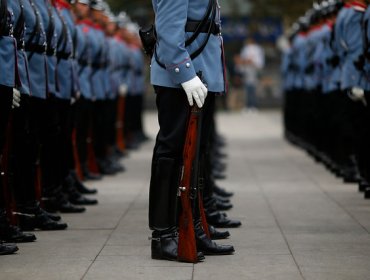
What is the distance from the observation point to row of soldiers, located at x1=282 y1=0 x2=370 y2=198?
474 inches

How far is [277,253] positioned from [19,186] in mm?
2459

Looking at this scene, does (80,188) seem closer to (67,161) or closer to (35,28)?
(67,161)

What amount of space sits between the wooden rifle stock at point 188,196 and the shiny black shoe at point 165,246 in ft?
0.25

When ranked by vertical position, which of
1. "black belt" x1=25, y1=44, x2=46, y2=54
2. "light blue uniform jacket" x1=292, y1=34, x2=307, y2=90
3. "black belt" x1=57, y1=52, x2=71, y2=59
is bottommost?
"light blue uniform jacket" x1=292, y1=34, x2=307, y2=90

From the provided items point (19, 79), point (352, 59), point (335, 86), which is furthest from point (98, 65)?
point (19, 79)

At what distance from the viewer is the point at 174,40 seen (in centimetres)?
749

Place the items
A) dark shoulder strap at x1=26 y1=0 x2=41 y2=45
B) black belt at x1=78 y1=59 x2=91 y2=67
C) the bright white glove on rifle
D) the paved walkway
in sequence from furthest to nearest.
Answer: black belt at x1=78 y1=59 x2=91 y2=67
the bright white glove on rifle
dark shoulder strap at x1=26 y1=0 x2=41 y2=45
the paved walkway

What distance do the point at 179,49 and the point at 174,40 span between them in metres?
0.06

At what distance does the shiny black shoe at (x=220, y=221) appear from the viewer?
947 centimetres

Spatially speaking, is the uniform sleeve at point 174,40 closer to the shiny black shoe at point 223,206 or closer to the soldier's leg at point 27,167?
the soldier's leg at point 27,167

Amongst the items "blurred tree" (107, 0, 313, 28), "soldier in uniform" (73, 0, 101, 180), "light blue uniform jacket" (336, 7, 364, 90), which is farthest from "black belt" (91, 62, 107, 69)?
"blurred tree" (107, 0, 313, 28)

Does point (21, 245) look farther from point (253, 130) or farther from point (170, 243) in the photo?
point (253, 130)

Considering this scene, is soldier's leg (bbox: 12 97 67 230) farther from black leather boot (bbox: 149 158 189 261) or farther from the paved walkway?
black leather boot (bbox: 149 158 189 261)

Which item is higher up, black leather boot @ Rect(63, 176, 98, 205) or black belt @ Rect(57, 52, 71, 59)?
black belt @ Rect(57, 52, 71, 59)
